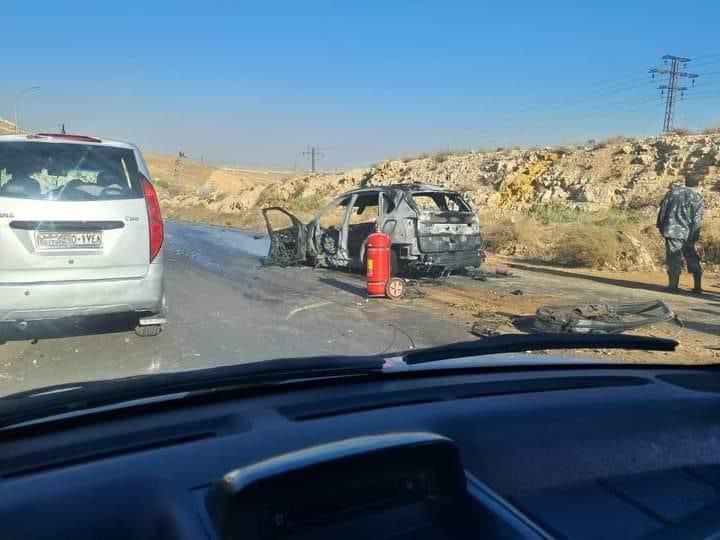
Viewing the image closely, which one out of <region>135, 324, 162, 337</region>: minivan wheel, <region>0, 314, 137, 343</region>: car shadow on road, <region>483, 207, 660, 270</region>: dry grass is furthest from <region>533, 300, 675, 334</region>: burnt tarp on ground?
<region>483, 207, 660, 270</region>: dry grass

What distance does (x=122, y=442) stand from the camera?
5.63 ft

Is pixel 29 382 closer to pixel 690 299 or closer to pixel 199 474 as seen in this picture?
pixel 199 474

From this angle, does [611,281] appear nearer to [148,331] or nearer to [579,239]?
[579,239]

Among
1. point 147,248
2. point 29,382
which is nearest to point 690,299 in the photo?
point 147,248

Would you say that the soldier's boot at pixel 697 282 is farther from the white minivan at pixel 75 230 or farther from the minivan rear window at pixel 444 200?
the white minivan at pixel 75 230

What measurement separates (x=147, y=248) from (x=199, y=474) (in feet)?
17.2

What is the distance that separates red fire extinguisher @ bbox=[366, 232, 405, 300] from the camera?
10156mm

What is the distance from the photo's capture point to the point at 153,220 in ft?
21.2

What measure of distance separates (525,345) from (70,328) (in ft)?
20.0

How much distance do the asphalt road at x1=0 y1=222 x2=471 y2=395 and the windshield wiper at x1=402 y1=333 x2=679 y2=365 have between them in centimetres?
360

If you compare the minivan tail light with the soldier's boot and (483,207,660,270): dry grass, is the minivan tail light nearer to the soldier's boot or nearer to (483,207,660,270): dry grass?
the soldier's boot

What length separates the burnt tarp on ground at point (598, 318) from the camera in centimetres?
751

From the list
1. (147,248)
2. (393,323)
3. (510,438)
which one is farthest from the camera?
(393,323)

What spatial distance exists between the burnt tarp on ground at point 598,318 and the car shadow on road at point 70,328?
484cm
